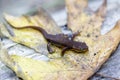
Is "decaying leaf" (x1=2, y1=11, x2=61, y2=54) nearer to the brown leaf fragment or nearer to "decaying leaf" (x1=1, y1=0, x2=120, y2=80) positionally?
"decaying leaf" (x1=1, y1=0, x2=120, y2=80)

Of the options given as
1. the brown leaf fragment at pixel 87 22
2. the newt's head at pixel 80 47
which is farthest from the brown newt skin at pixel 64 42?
the brown leaf fragment at pixel 87 22

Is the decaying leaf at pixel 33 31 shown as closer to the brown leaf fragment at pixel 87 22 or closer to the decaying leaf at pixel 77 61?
the decaying leaf at pixel 77 61

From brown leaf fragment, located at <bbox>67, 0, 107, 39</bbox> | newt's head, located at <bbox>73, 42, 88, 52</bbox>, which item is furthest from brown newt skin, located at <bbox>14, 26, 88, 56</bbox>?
brown leaf fragment, located at <bbox>67, 0, 107, 39</bbox>

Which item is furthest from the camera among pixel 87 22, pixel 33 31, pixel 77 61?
pixel 87 22

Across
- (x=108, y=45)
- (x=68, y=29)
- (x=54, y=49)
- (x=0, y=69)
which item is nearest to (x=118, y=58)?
(x=108, y=45)

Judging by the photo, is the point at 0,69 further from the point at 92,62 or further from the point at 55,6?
the point at 55,6

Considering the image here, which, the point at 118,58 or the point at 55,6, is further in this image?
the point at 55,6

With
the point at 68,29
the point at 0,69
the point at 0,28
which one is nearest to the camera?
the point at 0,69

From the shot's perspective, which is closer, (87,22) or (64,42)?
(64,42)

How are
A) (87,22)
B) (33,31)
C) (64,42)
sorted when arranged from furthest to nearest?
(87,22) → (33,31) → (64,42)

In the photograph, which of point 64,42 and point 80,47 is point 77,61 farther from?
point 64,42

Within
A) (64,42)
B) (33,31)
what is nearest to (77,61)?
(64,42)
